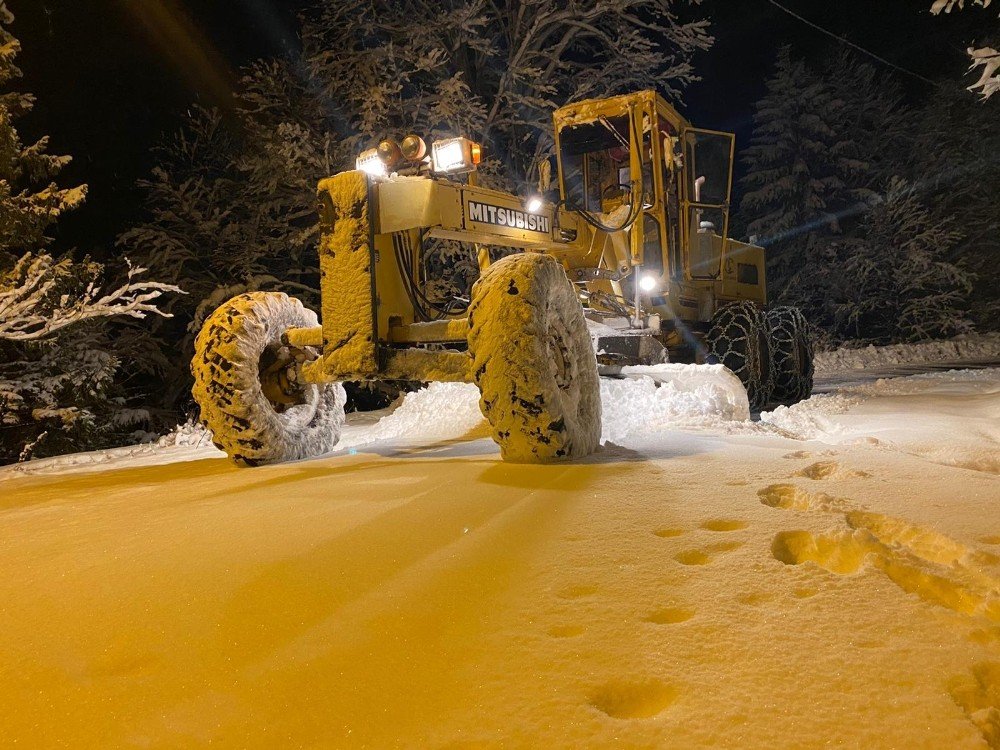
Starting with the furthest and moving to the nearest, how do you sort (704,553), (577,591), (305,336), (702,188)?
(702,188)
(305,336)
(704,553)
(577,591)

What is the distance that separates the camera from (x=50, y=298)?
28.3 ft

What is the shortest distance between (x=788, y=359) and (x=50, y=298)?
9.97 meters

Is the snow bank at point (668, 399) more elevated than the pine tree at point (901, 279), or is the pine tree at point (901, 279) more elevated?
the pine tree at point (901, 279)

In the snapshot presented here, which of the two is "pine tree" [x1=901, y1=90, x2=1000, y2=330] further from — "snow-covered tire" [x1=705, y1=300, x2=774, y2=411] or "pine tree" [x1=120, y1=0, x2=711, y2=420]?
"snow-covered tire" [x1=705, y1=300, x2=774, y2=411]

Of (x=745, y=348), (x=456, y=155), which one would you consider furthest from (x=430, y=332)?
(x=745, y=348)

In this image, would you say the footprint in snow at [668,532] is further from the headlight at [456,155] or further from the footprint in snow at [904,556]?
the headlight at [456,155]

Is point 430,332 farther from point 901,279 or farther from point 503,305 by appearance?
point 901,279

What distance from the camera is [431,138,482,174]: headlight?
13.5 feet

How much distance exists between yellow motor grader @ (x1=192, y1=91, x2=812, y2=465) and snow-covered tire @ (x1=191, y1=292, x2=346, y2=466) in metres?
0.01

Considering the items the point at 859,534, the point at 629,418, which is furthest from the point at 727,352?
the point at 859,534

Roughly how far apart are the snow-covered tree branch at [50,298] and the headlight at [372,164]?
88.8 inches

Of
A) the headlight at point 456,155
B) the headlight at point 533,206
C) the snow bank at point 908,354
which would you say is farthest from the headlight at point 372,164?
the snow bank at point 908,354

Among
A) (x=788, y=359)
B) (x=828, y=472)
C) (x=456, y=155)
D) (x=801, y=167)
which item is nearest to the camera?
(x=828, y=472)

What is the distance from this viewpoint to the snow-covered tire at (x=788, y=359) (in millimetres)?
8492
